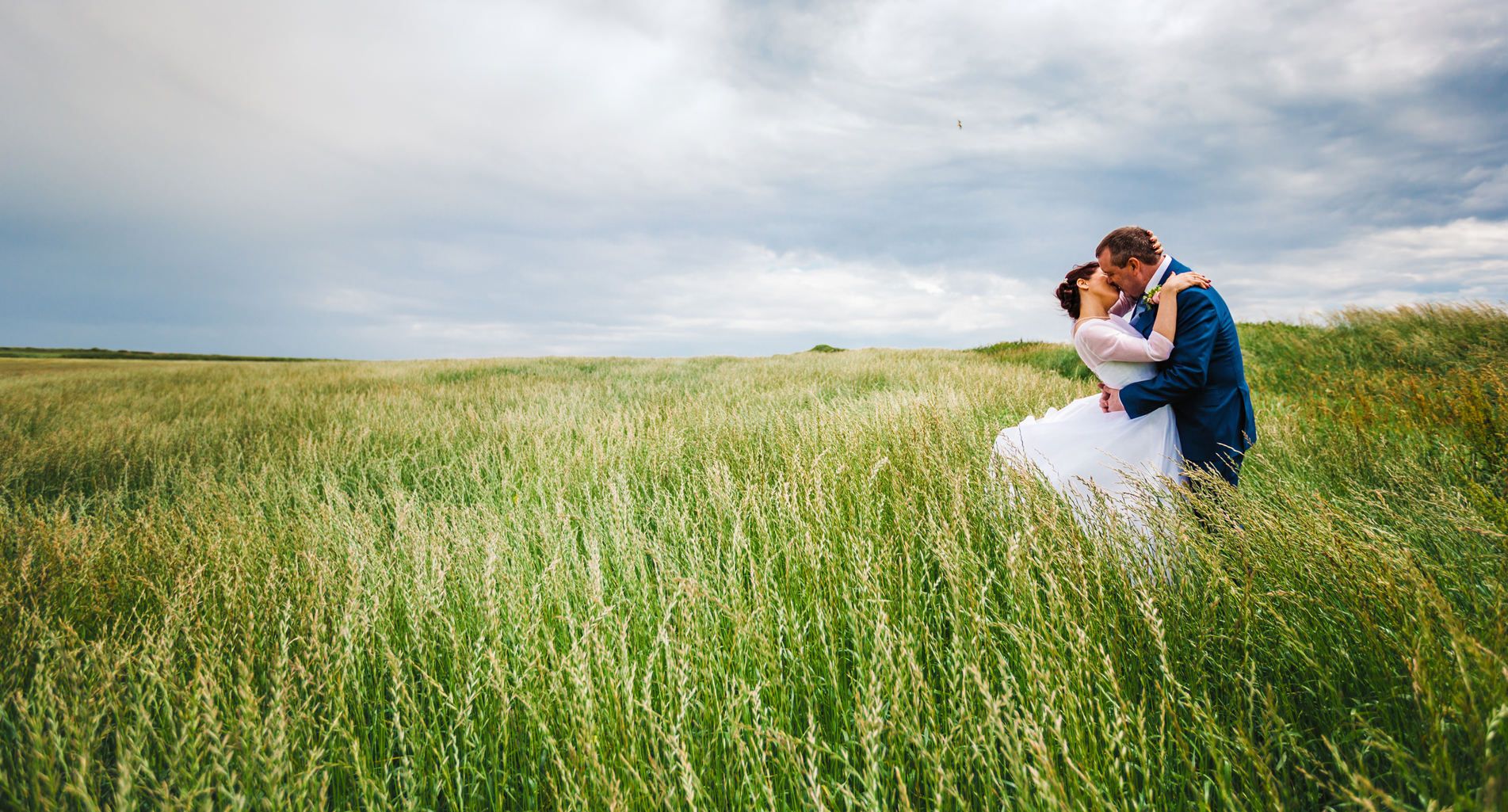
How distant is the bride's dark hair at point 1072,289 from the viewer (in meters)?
3.10

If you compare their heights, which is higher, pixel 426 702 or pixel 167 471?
pixel 167 471

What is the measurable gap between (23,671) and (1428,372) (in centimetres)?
1331

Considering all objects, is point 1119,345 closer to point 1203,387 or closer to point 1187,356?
point 1187,356

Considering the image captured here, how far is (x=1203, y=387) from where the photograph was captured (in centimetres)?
260

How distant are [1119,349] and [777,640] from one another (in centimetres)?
223

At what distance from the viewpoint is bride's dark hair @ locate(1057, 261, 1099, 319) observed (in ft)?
10.2

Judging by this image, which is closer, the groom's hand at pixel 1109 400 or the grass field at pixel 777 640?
the grass field at pixel 777 640

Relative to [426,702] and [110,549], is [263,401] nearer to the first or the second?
[110,549]

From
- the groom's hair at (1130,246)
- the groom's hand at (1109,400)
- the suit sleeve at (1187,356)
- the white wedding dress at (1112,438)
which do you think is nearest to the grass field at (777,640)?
Answer: the white wedding dress at (1112,438)

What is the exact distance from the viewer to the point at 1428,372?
7266 mm

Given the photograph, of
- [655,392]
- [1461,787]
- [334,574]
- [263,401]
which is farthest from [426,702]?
[263,401]

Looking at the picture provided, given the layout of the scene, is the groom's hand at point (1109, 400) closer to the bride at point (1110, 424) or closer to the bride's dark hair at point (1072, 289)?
the bride at point (1110, 424)

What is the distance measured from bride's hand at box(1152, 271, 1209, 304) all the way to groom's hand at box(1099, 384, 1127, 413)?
546 millimetres

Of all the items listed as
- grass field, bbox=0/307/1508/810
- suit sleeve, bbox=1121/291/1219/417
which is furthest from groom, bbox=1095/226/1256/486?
grass field, bbox=0/307/1508/810
